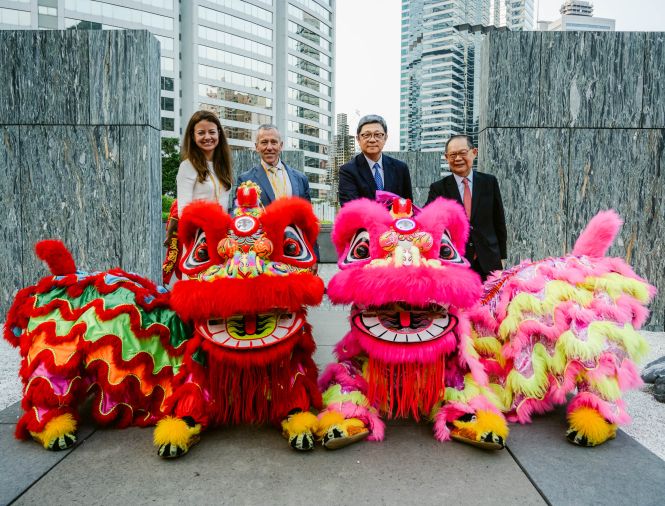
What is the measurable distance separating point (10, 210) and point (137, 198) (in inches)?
49.8

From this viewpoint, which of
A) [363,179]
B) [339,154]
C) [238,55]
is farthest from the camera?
[238,55]

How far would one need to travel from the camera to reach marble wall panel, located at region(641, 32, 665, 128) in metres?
4.60

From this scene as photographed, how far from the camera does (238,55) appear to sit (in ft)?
167

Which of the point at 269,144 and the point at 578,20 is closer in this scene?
the point at 269,144

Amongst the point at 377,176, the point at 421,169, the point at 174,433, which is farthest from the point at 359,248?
the point at 421,169

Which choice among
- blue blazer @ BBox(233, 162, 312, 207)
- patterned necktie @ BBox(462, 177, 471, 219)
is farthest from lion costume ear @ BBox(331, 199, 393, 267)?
patterned necktie @ BBox(462, 177, 471, 219)

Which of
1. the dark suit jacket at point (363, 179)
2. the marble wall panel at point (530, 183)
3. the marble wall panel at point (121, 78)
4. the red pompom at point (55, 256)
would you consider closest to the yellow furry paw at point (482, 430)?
the dark suit jacket at point (363, 179)

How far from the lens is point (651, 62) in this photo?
4617 millimetres

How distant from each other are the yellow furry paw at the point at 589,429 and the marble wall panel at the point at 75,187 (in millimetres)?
4102

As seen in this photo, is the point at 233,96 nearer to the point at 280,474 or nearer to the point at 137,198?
the point at 137,198

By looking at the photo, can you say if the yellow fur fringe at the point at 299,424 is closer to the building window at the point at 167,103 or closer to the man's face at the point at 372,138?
the man's face at the point at 372,138

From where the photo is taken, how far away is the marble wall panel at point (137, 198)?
4520mm

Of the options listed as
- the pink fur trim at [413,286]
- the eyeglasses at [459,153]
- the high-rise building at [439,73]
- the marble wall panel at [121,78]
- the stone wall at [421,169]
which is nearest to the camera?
the pink fur trim at [413,286]

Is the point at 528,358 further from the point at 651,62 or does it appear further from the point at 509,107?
the point at 651,62
